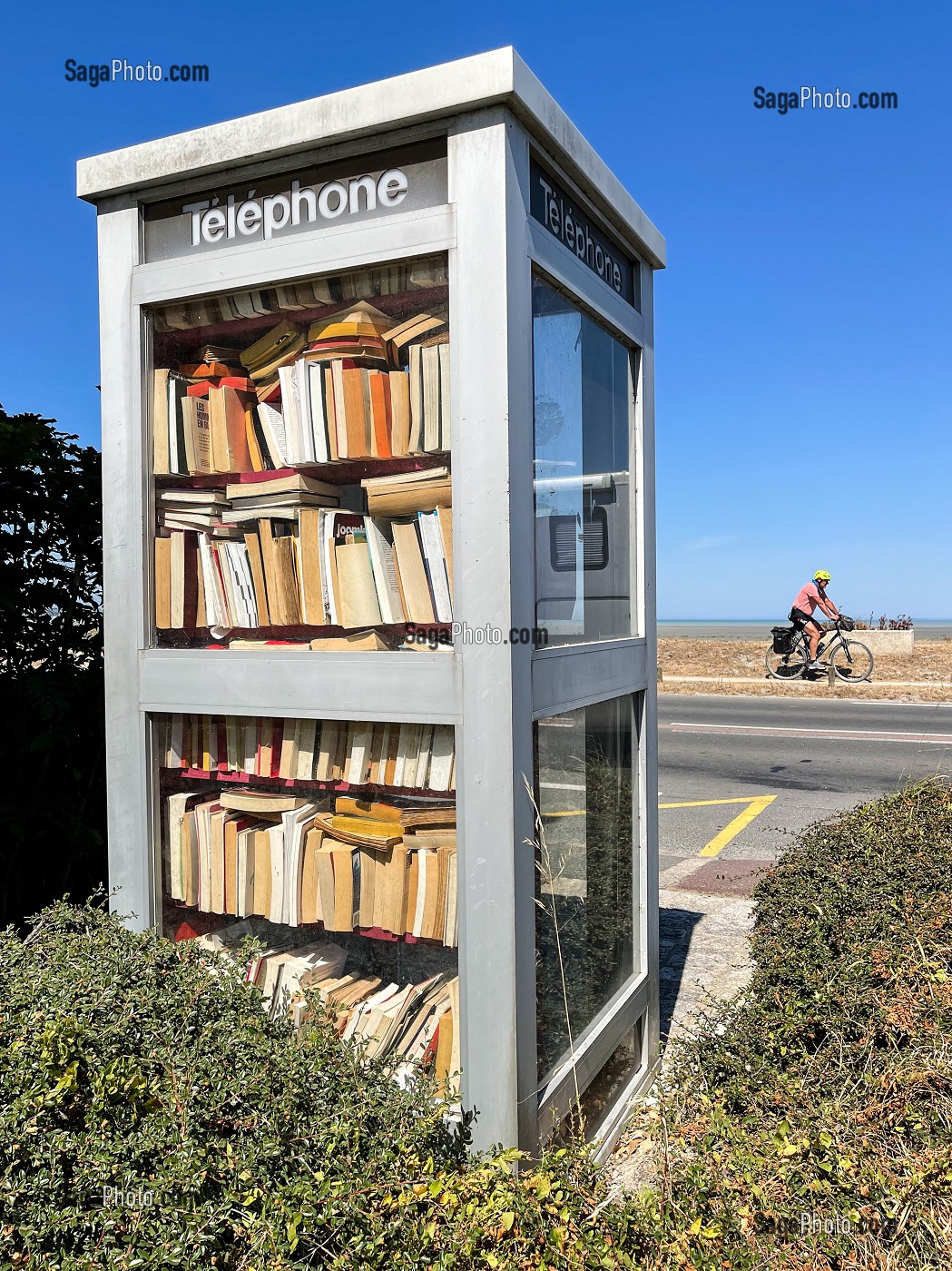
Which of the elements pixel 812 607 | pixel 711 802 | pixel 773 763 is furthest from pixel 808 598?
pixel 711 802

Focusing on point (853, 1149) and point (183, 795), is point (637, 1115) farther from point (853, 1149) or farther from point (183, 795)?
point (183, 795)

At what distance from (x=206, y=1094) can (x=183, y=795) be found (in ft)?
4.68

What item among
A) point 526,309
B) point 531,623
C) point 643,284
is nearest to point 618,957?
point 531,623

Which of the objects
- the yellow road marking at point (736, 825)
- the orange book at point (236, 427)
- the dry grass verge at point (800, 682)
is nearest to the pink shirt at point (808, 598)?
the dry grass verge at point (800, 682)

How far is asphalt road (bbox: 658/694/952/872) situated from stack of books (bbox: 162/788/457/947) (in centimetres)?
381

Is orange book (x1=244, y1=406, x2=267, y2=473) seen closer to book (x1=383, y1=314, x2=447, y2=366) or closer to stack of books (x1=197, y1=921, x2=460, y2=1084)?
book (x1=383, y1=314, x2=447, y2=366)

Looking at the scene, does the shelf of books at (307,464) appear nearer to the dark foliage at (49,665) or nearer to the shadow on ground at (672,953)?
the dark foliage at (49,665)

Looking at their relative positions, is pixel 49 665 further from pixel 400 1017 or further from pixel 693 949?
pixel 693 949

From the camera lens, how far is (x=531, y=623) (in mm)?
2785

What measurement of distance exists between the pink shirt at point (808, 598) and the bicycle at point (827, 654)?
0.64 metres

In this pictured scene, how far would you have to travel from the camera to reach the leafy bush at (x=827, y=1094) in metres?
1.84

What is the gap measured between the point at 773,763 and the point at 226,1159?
10409 millimetres

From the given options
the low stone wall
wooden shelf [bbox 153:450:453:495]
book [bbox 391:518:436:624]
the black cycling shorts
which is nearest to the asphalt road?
the black cycling shorts

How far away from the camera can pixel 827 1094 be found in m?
2.45
